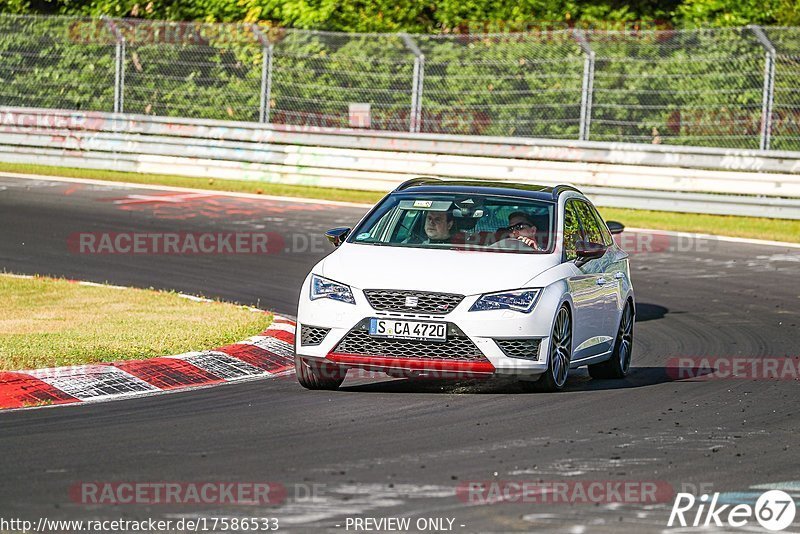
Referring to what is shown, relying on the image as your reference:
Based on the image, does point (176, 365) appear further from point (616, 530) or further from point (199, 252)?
point (199, 252)

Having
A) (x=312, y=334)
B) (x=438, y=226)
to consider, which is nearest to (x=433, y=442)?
(x=312, y=334)

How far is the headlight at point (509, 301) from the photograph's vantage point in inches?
384

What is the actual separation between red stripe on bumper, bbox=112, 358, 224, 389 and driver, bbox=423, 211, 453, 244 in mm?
1835

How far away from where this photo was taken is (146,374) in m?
10.1

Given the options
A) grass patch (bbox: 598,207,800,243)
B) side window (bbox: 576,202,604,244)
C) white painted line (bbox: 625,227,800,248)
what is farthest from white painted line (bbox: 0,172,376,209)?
side window (bbox: 576,202,604,244)

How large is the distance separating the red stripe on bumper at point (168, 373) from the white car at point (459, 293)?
2.45 ft

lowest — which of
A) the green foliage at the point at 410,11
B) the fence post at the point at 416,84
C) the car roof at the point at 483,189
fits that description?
the car roof at the point at 483,189

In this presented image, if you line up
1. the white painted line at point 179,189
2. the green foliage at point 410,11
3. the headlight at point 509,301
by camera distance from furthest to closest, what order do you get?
the green foliage at point 410,11 < the white painted line at point 179,189 < the headlight at point 509,301

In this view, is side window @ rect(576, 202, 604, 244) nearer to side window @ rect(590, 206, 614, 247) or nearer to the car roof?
side window @ rect(590, 206, 614, 247)

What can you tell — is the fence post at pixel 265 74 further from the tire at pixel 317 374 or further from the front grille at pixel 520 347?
the front grille at pixel 520 347

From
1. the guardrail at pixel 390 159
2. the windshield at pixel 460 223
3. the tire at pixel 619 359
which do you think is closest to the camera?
the windshield at pixel 460 223

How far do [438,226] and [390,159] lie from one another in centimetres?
1421

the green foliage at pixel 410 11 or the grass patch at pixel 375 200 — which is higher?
the green foliage at pixel 410 11

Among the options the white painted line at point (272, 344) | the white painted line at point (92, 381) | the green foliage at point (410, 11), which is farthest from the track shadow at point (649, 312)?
the green foliage at point (410, 11)
